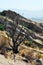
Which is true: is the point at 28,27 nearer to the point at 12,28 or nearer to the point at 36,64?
the point at 12,28

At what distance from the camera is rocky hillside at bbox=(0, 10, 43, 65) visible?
46703mm

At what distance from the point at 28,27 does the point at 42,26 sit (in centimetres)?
830

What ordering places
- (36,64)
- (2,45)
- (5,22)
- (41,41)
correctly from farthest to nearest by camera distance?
(5,22) < (41,41) < (2,45) < (36,64)

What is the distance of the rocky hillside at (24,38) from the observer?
46.7 metres

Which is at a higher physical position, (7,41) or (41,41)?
(7,41)

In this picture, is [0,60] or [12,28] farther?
[12,28]

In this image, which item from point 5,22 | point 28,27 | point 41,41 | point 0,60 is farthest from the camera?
point 28,27

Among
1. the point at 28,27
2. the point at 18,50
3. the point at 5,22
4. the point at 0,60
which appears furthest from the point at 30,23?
the point at 0,60

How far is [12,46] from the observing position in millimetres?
50062

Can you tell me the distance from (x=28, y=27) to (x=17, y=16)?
261 inches

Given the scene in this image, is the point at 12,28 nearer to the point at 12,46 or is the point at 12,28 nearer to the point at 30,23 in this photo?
the point at 30,23

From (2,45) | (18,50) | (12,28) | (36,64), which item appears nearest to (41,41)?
(12,28)

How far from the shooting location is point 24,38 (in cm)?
5500

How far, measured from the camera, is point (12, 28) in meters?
71.2
